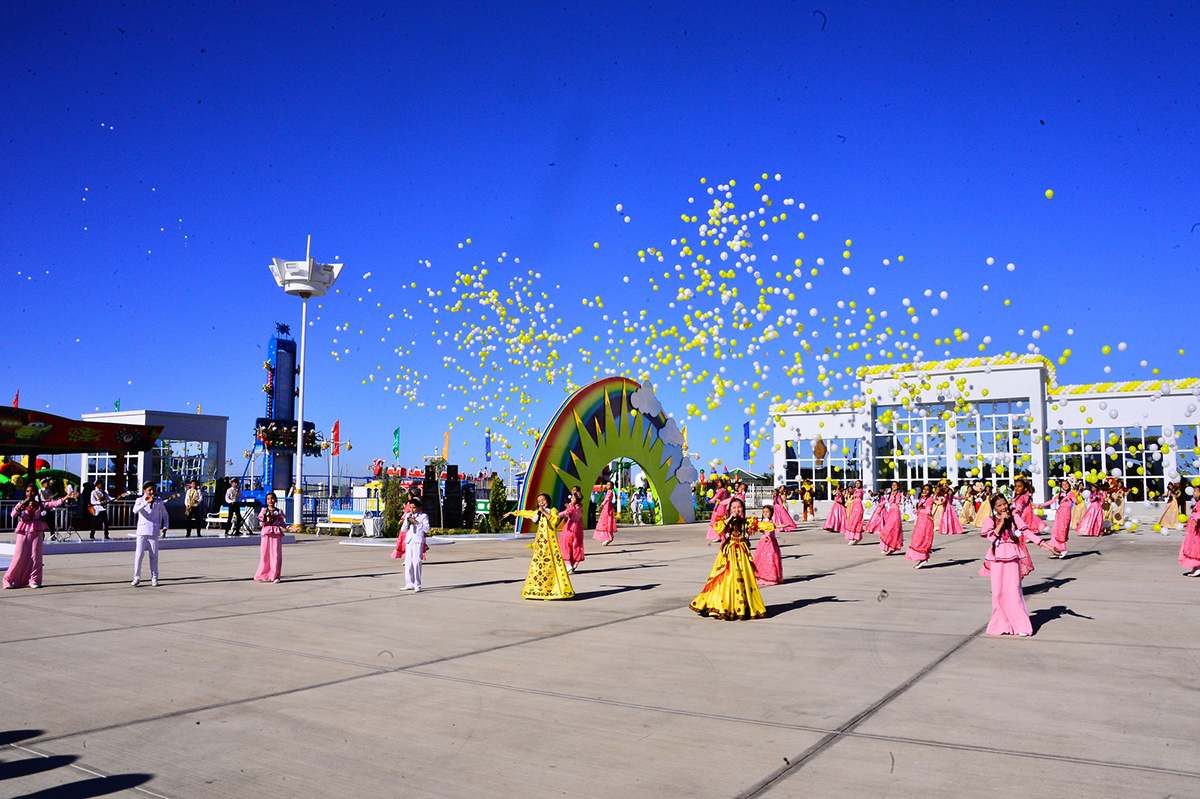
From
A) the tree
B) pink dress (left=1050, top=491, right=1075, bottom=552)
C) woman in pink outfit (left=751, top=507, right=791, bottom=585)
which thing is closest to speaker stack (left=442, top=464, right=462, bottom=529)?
the tree

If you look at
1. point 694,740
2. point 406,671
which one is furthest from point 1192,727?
point 406,671

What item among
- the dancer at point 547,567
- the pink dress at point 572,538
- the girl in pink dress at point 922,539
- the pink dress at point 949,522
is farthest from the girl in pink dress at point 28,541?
the pink dress at point 949,522

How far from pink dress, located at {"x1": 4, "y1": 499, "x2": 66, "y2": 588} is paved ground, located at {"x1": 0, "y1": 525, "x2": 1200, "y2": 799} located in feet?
2.06

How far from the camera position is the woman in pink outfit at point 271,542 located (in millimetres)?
14445

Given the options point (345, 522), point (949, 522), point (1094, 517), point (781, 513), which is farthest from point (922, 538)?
point (345, 522)

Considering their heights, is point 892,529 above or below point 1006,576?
below

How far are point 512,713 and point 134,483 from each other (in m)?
46.2

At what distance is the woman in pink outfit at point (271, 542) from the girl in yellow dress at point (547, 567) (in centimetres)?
471

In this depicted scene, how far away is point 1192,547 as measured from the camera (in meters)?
15.2

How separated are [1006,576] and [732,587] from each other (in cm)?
296

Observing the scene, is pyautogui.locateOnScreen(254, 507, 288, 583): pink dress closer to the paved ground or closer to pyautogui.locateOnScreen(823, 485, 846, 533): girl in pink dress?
the paved ground

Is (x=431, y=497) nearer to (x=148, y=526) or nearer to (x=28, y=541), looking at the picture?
(x=148, y=526)

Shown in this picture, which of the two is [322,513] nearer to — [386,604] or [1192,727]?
[386,604]

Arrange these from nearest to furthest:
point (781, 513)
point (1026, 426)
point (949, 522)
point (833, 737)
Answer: point (833, 737) < point (781, 513) < point (949, 522) < point (1026, 426)
